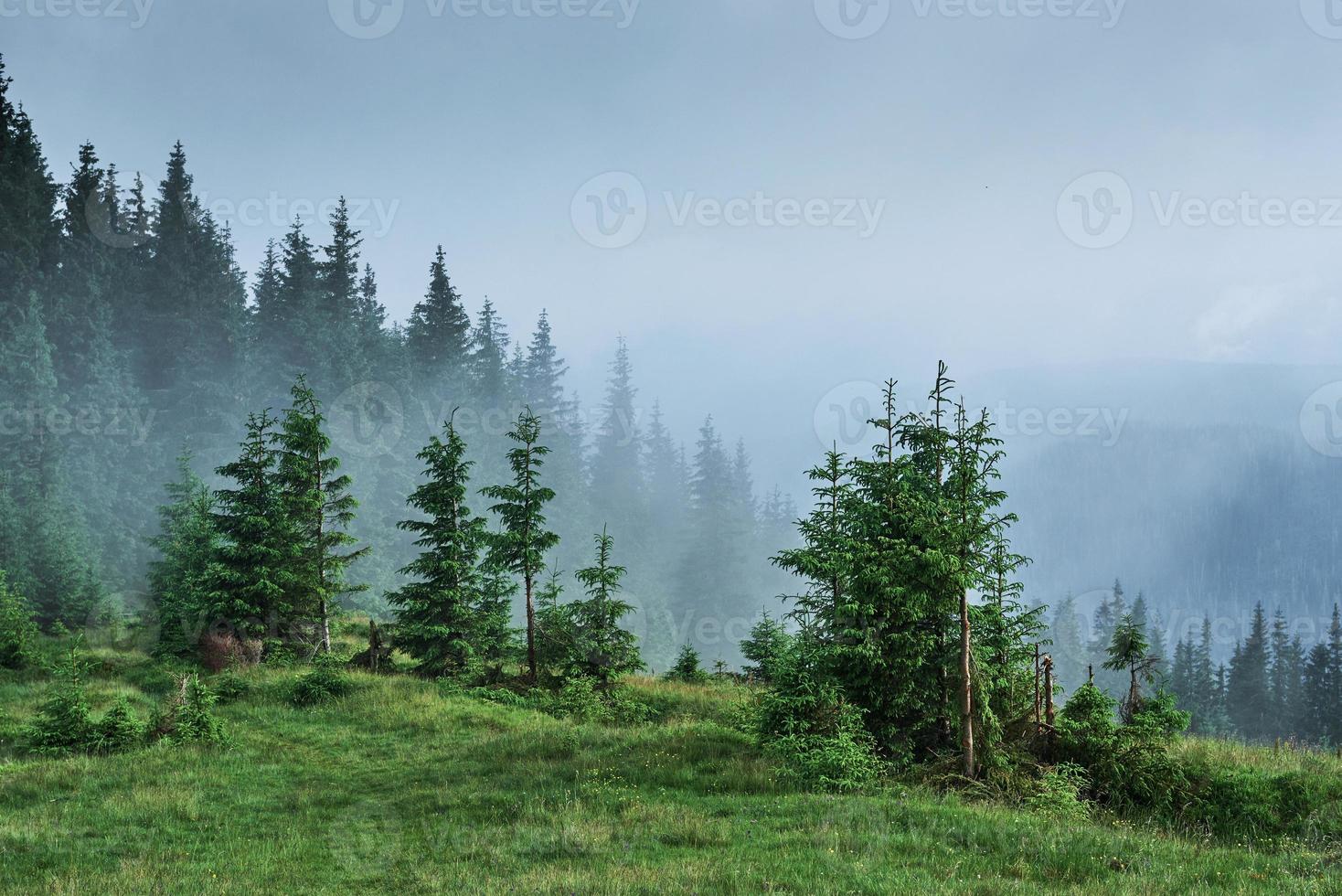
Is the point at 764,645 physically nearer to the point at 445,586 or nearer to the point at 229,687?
the point at 445,586

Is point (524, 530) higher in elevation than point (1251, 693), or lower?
higher

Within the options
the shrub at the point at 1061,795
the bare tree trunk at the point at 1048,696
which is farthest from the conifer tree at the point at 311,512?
the shrub at the point at 1061,795

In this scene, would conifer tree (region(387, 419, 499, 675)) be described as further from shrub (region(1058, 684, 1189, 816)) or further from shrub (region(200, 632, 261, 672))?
shrub (region(1058, 684, 1189, 816))

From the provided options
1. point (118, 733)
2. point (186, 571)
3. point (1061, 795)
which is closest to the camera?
point (1061, 795)

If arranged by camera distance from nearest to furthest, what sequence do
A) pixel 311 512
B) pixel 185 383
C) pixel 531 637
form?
pixel 531 637 < pixel 311 512 < pixel 185 383

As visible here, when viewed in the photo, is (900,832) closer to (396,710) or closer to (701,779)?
(701,779)

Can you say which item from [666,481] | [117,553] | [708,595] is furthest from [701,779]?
[666,481]

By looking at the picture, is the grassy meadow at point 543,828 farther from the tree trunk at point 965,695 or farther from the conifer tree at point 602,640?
the conifer tree at point 602,640

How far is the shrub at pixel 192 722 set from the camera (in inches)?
647

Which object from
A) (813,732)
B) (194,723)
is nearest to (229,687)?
(194,723)

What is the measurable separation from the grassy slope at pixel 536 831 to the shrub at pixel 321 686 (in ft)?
12.8

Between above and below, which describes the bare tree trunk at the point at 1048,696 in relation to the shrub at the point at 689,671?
above

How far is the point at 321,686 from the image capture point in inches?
838

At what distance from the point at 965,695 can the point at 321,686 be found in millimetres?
18323
